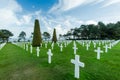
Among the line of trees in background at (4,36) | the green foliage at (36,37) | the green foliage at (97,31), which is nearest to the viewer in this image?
the green foliage at (36,37)

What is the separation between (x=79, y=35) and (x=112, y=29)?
2531 cm

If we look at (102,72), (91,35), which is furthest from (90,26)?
(102,72)

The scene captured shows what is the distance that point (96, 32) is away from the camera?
95000 millimetres

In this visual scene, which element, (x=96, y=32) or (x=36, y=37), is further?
(x=96, y=32)

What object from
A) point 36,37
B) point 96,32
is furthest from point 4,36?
point 36,37

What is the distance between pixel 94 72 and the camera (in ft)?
29.2

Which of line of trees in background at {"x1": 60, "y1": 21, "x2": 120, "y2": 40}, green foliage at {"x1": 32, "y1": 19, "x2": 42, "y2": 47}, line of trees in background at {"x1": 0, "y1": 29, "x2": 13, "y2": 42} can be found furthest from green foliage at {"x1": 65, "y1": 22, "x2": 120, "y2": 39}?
green foliage at {"x1": 32, "y1": 19, "x2": 42, "y2": 47}

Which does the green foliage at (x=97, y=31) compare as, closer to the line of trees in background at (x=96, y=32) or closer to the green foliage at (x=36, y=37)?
the line of trees in background at (x=96, y=32)

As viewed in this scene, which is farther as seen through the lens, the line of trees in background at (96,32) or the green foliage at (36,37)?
the line of trees in background at (96,32)

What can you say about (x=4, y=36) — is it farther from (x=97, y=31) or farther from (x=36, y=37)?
(x=36, y=37)

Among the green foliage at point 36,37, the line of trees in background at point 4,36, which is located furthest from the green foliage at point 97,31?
the green foliage at point 36,37

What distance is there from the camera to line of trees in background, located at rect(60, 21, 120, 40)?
88.0 m

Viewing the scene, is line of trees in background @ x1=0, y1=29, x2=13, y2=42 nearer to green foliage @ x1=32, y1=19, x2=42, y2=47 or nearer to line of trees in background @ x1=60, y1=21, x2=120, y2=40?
line of trees in background @ x1=60, y1=21, x2=120, y2=40

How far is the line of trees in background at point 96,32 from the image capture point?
88006 mm
